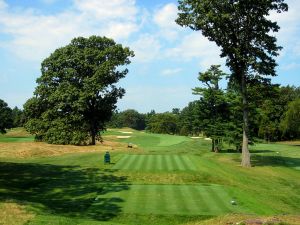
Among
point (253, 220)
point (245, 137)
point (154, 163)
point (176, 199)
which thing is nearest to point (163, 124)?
point (245, 137)

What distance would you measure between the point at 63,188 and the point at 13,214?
31.7 feet

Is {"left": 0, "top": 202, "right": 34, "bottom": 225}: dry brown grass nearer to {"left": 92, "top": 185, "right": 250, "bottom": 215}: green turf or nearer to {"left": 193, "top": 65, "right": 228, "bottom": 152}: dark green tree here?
{"left": 92, "top": 185, "right": 250, "bottom": 215}: green turf

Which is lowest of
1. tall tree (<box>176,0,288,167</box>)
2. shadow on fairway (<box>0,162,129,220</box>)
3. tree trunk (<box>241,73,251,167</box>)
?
shadow on fairway (<box>0,162,129,220</box>)

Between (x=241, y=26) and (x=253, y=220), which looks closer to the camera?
(x=253, y=220)

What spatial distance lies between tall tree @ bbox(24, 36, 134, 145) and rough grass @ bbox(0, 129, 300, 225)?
49.3 ft

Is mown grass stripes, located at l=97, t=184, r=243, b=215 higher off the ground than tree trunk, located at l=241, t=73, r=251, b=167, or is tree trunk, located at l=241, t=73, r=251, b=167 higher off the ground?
tree trunk, located at l=241, t=73, r=251, b=167

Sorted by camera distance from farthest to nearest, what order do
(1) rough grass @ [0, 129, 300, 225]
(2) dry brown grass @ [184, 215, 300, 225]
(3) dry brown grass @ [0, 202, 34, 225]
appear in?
(1) rough grass @ [0, 129, 300, 225] → (3) dry brown grass @ [0, 202, 34, 225] → (2) dry brown grass @ [184, 215, 300, 225]

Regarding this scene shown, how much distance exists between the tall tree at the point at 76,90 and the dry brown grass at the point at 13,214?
36.4 metres

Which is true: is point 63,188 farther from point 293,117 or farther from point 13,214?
point 293,117

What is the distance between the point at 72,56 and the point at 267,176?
105ft

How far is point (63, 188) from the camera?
26500mm

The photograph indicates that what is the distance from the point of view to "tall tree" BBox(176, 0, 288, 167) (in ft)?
127

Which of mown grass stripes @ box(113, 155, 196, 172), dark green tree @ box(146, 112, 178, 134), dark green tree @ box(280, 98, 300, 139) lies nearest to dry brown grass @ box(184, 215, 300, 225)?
mown grass stripes @ box(113, 155, 196, 172)

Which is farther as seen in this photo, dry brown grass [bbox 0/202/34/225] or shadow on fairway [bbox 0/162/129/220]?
shadow on fairway [bbox 0/162/129/220]
